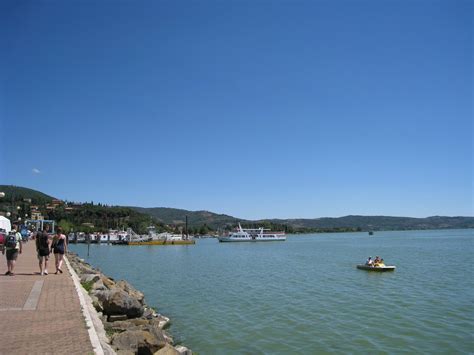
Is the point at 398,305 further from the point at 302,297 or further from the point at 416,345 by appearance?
the point at 416,345

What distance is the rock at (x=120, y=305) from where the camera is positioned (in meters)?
16.7

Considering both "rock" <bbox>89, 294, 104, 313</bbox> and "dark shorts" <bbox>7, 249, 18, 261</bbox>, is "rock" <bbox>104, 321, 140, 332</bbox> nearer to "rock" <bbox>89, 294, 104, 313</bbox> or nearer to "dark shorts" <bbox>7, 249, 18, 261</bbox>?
"rock" <bbox>89, 294, 104, 313</bbox>

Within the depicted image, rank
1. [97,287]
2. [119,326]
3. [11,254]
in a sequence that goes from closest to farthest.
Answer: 1. [119,326]
2. [11,254]
3. [97,287]

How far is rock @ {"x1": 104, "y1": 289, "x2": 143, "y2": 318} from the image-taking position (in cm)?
1666

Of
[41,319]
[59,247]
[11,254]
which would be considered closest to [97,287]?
[59,247]

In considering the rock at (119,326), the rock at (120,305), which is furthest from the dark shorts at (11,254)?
the rock at (119,326)

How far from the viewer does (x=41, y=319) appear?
11070mm

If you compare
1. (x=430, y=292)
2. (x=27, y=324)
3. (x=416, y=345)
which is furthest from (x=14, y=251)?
(x=430, y=292)

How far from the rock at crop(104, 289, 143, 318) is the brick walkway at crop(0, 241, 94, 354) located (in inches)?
57.3

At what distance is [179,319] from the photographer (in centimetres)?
2114

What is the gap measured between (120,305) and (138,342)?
4924 mm

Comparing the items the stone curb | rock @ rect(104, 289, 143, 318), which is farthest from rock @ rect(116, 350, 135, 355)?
rock @ rect(104, 289, 143, 318)

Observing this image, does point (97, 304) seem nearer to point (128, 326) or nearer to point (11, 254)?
point (128, 326)

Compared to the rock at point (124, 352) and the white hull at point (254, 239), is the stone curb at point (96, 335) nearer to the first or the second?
the rock at point (124, 352)
